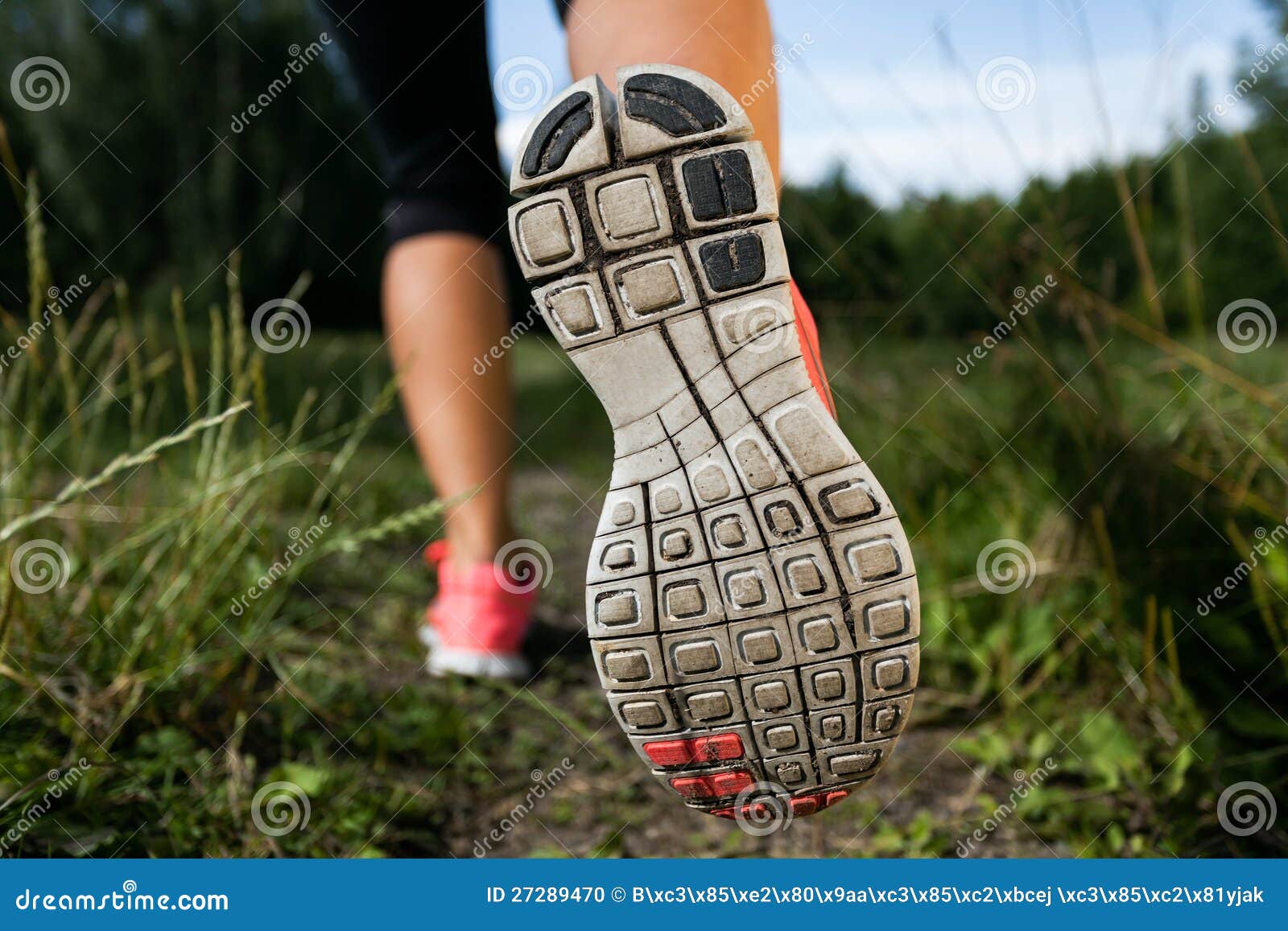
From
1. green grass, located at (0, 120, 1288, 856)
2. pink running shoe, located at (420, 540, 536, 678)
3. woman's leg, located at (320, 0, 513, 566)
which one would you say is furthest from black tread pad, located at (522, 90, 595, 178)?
pink running shoe, located at (420, 540, 536, 678)

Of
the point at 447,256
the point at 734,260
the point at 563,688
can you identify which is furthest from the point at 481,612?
the point at 734,260

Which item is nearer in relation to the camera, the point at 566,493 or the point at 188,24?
the point at 566,493

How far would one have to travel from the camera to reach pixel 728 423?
86cm

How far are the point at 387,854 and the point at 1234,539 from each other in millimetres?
1180

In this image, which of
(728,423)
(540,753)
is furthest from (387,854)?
(728,423)

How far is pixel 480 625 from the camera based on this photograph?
1.63 meters

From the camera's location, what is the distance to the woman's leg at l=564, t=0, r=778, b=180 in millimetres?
902

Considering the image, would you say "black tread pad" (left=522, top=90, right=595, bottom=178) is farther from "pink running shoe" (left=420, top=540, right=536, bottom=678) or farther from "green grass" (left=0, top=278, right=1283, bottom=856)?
"pink running shoe" (left=420, top=540, right=536, bottom=678)

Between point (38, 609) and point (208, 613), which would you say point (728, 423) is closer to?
point (208, 613)

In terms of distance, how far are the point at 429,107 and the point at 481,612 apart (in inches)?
32.0

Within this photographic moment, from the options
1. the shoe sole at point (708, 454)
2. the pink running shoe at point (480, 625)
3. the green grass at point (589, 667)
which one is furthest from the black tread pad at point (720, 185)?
the pink running shoe at point (480, 625)

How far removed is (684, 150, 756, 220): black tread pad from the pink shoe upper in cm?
93

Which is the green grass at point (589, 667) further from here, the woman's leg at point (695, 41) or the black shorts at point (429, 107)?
the woman's leg at point (695, 41)

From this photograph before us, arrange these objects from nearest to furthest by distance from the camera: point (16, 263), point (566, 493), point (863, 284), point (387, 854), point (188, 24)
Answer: point (387, 854), point (863, 284), point (566, 493), point (16, 263), point (188, 24)
